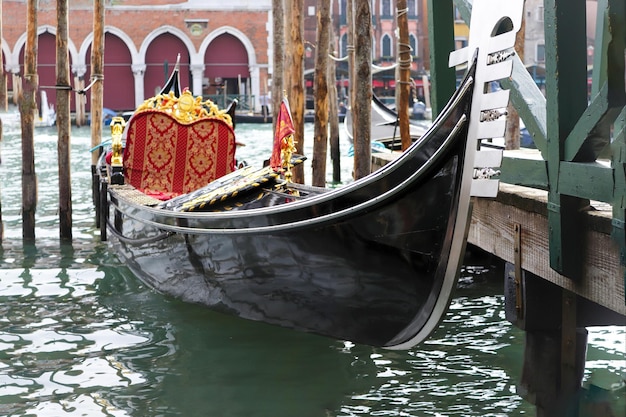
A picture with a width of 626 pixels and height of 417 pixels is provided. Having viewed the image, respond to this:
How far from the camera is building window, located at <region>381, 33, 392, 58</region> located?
24.9 m

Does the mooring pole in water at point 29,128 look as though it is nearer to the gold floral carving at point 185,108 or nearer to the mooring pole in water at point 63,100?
the mooring pole in water at point 63,100

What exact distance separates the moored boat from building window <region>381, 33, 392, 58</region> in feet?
70.7

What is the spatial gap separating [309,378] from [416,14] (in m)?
23.1

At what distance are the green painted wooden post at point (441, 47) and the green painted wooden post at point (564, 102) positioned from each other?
869 millimetres

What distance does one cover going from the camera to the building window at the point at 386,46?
2490 centimetres

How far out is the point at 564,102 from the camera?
183 cm

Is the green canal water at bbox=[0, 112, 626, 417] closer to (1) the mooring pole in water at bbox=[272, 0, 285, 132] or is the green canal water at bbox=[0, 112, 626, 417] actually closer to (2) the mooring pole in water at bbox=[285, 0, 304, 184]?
(2) the mooring pole in water at bbox=[285, 0, 304, 184]

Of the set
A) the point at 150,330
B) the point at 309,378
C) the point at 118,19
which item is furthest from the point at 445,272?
the point at 118,19

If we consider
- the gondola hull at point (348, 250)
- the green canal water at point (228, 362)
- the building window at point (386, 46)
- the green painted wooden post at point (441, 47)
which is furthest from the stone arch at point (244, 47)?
the green painted wooden post at point (441, 47)

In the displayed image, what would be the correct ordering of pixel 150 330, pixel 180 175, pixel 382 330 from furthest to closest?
pixel 180 175 → pixel 150 330 → pixel 382 330

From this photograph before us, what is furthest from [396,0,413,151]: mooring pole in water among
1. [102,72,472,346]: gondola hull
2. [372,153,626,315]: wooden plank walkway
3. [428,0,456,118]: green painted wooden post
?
[372,153,626,315]: wooden plank walkway

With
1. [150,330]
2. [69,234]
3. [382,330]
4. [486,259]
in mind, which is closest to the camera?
[382,330]

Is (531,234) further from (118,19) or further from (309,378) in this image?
(118,19)

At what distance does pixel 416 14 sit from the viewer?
2494 cm
